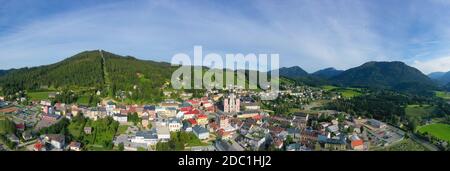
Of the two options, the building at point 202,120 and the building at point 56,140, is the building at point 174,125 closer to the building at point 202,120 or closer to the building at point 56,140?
the building at point 202,120

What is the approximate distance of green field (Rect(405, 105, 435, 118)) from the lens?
730 inches

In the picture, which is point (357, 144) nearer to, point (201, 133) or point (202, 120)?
point (201, 133)

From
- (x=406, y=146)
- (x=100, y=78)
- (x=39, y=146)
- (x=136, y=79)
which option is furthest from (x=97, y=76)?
(x=406, y=146)

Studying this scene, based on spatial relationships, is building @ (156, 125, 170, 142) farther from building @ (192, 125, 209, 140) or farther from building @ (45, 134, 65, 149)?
building @ (45, 134, 65, 149)

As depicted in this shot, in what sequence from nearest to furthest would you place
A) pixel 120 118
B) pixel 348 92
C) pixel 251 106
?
pixel 120 118 < pixel 251 106 < pixel 348 92

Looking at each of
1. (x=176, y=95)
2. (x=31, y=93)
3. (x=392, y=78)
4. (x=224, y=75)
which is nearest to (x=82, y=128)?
(x=176, y=95)

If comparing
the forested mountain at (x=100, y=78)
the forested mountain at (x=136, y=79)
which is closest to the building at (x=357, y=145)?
the forested mountain at (x=136, y=79)

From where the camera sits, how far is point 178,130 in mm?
12898

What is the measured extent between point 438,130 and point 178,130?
426 inches

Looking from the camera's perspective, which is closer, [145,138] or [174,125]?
[145,138]

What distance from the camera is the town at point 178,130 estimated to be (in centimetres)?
1066

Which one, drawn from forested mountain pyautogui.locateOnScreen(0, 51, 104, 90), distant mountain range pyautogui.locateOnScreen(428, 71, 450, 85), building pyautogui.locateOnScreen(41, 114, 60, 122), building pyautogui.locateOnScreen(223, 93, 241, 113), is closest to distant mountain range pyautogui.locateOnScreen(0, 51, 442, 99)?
forested mountain pyautogui.locateOnScreen(0, 51, 104, 90)

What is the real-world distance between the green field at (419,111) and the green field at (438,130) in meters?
2.31

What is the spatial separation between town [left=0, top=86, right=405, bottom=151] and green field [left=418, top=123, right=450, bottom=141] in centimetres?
137
